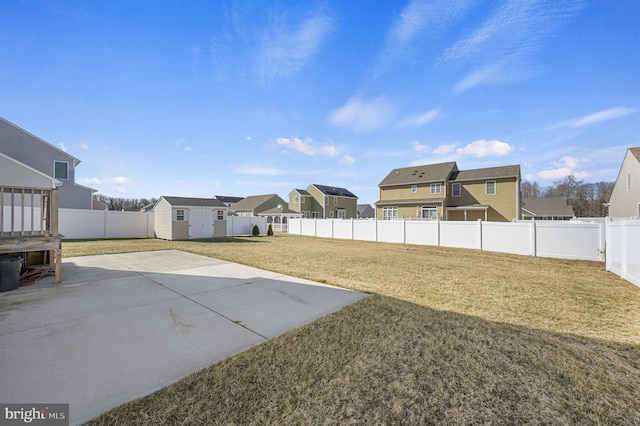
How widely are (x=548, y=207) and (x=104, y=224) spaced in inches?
1981

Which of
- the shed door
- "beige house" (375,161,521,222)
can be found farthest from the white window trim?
the shed door

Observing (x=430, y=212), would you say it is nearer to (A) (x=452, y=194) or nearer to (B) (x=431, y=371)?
(A) (x=452, y=194)

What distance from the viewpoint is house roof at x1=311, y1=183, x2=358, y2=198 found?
123 ft

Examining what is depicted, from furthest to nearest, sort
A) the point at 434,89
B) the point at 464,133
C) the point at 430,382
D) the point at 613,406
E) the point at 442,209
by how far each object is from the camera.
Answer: the point at 442,209 < the point at 464,133 < the point at 434,89 < the point at 430,382 < the point at 613,406

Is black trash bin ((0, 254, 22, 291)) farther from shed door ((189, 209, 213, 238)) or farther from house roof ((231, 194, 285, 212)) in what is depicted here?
house roof ((231, 194, 285, 212))

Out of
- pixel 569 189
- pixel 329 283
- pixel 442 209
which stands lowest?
pixel 329 283

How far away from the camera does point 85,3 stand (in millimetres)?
7207

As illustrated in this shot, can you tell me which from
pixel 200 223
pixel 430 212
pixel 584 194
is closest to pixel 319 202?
pixel 430 212

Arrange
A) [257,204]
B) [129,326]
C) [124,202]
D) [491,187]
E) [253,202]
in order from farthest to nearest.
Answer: [124,202] < [253,202] < [257,204] < [491,187] < [129,326]

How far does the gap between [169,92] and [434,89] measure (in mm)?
12101

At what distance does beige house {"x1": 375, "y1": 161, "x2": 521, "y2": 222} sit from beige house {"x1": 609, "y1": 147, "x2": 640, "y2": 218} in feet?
21.1

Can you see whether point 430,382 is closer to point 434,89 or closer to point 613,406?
point 613,406

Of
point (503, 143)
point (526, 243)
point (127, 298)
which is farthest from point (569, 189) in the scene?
point (127, 298)

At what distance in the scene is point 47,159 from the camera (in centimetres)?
1670
